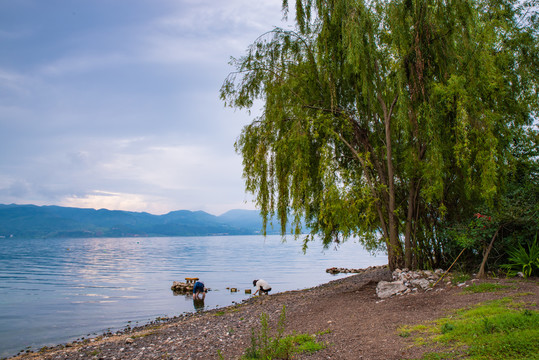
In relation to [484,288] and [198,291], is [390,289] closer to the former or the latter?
[484,288]

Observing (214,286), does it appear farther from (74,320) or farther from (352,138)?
(352,138)

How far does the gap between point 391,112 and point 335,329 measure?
23.9ft

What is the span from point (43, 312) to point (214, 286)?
11082 millimetres

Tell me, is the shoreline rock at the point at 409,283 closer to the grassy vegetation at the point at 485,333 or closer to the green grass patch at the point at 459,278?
the green grass patch at the point at 459,278

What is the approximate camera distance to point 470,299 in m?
8.24

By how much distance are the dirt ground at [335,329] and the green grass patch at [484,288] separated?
0.21 meters

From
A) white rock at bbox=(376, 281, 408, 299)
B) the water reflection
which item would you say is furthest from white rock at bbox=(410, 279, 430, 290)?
the water reflection

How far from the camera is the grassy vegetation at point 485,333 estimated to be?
16.1ft

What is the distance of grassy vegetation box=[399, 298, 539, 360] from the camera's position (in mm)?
4900

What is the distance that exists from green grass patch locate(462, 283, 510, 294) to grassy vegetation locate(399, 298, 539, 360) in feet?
5.14

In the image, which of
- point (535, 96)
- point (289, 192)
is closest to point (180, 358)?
point (289, 192)

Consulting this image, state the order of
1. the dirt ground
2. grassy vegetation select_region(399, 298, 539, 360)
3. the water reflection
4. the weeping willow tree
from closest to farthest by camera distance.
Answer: grassy vegetation select_region(399, 298, 539, 360), the dirt ground, the weeping willow tree, the water reflection

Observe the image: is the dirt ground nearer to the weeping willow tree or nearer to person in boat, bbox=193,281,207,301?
the weeping willow tree

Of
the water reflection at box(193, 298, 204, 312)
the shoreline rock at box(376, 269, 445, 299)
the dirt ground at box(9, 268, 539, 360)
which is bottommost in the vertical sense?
the water reflection at box(193, 298, 204, 312)
